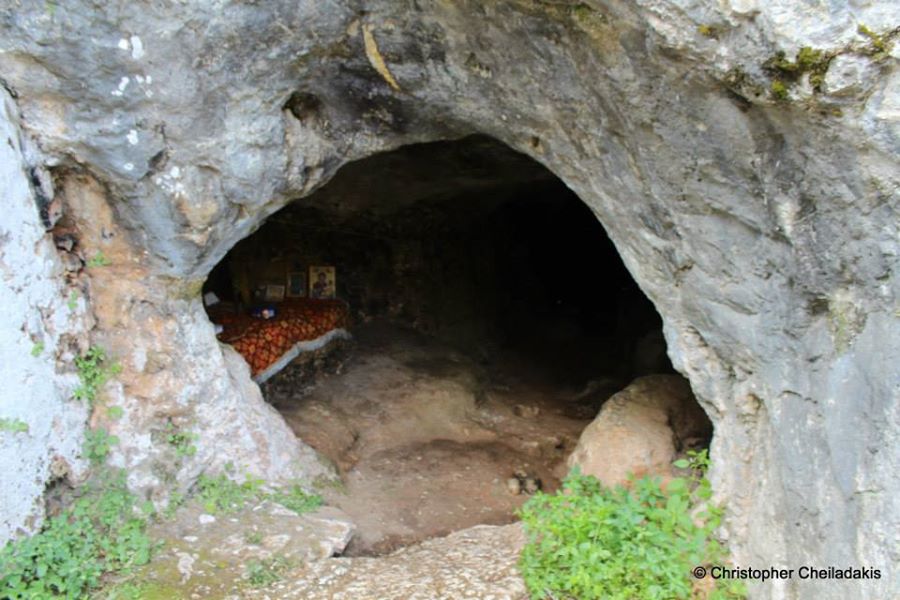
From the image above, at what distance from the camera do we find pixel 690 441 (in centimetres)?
527

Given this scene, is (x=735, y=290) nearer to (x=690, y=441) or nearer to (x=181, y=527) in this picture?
(x=690, y=441)

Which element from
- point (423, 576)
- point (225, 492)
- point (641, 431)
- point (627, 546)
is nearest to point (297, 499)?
point (225, 492)

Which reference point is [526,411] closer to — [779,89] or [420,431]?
[420,431]

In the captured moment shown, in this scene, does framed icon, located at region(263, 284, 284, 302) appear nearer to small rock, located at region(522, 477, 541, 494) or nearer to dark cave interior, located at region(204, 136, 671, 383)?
dark cave interior, located at region(204, 136, 671, 383)

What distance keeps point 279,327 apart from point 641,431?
3740 mm

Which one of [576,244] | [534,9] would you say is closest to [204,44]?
[534,9]

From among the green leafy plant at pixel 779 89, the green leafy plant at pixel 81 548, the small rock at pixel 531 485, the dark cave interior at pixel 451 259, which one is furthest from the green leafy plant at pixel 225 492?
the green leafy plant at pixel 779 89

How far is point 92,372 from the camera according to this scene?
172 inches

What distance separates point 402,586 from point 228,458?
1.71 meters

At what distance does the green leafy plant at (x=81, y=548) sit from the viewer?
3.61 metres

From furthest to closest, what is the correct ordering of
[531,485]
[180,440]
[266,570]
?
[531,485] → [180,440] → [266,570]

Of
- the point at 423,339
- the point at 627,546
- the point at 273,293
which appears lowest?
the point at 627,546

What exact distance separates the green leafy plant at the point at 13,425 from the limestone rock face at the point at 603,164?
0.23 meters

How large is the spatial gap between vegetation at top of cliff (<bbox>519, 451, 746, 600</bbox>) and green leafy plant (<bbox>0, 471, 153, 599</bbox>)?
7.98 ft
